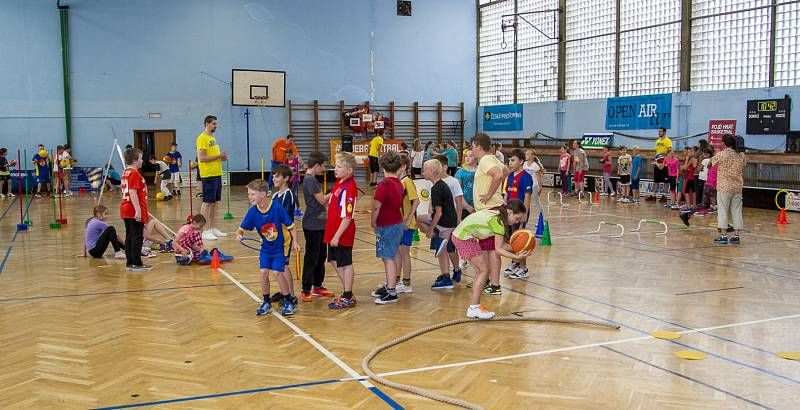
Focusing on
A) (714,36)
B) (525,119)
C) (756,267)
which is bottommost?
(756,267)

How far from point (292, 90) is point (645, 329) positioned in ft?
72.7

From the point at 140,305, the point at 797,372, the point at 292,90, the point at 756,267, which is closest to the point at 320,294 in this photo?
the point at 140,305

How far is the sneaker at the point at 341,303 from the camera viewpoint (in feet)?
23.8

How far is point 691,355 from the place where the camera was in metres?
5.68

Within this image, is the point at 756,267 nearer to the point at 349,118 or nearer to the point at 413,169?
the point at 413,169

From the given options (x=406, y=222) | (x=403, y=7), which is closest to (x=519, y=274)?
(x=406, y=222)

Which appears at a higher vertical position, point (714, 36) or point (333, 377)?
point (714, 36)

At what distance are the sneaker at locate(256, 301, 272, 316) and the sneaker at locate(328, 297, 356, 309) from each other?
0.60 meters

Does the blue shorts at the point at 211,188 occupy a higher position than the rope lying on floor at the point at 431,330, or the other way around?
the blue shorts at the point at 211,188

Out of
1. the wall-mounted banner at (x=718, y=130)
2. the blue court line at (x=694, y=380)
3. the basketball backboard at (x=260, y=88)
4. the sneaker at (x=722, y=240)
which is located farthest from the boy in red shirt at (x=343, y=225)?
the basketball backboard at (x=260, y=88)

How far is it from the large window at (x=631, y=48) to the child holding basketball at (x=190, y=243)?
15249 mm

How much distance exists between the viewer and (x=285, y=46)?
2702cm

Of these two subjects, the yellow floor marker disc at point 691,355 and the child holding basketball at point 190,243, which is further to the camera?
the child holding basketball at point 190,243

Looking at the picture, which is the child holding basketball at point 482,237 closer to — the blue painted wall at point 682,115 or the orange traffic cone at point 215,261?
the orange traffic cone at point 215,261
